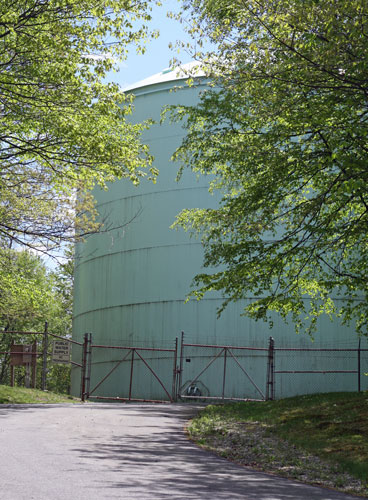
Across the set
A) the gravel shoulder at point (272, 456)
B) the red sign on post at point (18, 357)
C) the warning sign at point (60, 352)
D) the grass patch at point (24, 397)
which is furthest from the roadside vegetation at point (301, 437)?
the red sign on post at point (18, 357)

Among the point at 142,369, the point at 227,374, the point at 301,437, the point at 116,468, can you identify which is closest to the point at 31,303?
the point at 142,369

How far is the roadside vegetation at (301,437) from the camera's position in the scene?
802cm

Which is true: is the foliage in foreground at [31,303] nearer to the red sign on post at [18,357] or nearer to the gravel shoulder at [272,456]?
the red sign on post at [18,357]

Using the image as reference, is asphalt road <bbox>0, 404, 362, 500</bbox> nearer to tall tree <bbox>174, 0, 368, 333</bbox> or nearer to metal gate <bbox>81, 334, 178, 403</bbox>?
tall tree <bbox>174, 0, 368, 333</bbox>

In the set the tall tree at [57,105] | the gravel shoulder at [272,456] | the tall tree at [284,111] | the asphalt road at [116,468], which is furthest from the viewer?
the tall tree at [57,105]

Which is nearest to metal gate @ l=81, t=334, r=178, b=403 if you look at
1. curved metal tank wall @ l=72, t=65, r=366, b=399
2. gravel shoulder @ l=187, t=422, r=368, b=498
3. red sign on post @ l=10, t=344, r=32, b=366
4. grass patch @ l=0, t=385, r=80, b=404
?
curved metal tank wall @ l=72, t=65, r=366, b=399

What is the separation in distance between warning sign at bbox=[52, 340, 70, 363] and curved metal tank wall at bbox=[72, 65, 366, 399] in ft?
13.0

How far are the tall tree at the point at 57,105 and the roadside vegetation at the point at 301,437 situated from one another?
6.68m

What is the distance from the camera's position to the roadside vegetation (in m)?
8.02

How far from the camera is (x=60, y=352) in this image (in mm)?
20406

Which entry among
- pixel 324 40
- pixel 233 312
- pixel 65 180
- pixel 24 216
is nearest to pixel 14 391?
pixel 24 216

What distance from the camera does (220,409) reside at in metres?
15.1

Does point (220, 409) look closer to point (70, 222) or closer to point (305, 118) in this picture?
point (70, 222)

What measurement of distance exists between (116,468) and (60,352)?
1332 cm
